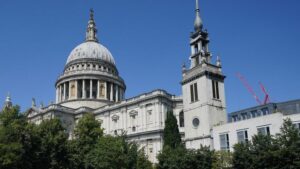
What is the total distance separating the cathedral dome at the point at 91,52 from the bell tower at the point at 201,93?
49.9 m

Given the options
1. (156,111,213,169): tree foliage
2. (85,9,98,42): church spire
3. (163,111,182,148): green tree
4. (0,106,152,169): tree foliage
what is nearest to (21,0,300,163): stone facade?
(163,111,182,148): green tree

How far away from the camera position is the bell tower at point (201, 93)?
60.3 m

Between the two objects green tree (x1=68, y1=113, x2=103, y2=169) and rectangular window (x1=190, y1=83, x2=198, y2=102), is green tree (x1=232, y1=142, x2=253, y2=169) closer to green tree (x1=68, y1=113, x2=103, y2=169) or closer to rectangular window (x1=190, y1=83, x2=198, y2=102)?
green tree (x1=68, y1=113, x2=103, y2=169)

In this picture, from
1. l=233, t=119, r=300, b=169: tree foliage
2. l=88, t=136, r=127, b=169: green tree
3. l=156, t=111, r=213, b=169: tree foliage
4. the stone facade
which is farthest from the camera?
the stone facade

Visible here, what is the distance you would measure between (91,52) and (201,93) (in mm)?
59295

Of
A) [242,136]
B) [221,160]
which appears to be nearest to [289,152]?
[221,160]

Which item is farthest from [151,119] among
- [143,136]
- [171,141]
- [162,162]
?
[162,162]

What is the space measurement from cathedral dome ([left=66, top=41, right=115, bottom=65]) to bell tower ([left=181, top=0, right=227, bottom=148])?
4993 cm

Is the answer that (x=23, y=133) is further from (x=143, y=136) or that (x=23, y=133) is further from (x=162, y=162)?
(x=143, y=136)

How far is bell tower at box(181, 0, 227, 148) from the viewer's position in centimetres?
6031

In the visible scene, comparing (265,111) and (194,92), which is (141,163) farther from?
(265,111)

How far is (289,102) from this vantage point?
52.5 metres

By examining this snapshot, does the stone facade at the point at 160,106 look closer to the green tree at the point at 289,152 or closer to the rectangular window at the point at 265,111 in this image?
the rectangular window at the point at 265,111

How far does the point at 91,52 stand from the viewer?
11331cm
